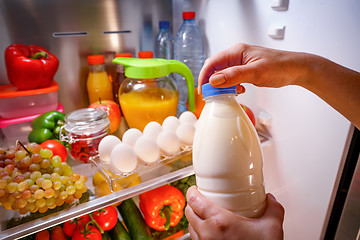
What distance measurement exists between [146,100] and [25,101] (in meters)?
0.46

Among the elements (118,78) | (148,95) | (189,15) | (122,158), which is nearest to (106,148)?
(122,158)

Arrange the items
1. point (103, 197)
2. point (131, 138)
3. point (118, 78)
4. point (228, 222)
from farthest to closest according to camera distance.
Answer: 1. point (118, 78)
2. point (131, 138)
3. point (103, 197)
4. point (228, 222)

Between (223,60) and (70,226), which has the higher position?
(223,60)

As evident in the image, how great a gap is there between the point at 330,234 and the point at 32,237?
93 cm

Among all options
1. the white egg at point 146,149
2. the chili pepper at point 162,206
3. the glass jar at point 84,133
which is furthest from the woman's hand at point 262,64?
the chili pepper at point 162,206

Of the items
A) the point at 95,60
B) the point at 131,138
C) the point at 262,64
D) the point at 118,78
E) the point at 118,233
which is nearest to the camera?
the point at 262,64

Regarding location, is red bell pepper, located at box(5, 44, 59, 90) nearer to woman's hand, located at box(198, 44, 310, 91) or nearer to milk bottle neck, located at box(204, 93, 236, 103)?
woman's hand, located at box(198, 44, 310, 91)

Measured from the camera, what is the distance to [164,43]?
130 centimetres

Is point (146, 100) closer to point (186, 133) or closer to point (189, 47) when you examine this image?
point (186, 133)

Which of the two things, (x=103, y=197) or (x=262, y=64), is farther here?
(x=103, y=197)

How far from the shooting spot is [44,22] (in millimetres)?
1078

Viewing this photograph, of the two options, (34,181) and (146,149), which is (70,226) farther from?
(146,149)

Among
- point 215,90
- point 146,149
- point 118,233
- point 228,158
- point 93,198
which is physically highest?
point 215,90

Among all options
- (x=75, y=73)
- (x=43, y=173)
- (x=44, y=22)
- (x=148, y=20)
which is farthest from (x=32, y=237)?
(x=148, y=20)
